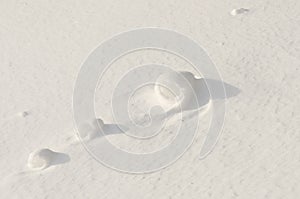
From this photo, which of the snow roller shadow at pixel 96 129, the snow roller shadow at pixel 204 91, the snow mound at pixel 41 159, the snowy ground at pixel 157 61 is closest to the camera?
the snowy ground at pixel 157 61

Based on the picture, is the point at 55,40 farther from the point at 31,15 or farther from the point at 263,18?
the point at 263,18

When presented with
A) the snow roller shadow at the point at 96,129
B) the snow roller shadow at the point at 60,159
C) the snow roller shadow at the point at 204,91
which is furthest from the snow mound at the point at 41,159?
the snow roller shadow at the point at 204,91

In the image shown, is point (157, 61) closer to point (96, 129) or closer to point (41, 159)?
point (96, 129)

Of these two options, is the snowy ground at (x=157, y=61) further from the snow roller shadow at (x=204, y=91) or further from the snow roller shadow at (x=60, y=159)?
the snow roller shadow at (x=204, y=91)

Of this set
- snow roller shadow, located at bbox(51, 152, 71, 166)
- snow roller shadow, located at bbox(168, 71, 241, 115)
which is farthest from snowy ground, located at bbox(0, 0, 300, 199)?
snow roller shadow, located at bbox(168, 71, 241, 115)

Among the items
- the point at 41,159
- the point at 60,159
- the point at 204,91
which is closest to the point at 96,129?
the point at 60,159

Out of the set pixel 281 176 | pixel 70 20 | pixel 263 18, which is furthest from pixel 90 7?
pixel 281 176

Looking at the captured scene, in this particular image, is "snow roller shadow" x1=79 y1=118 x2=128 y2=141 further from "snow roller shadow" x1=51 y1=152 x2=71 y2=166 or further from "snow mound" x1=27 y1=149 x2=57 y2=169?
"snow mound" x1=27 y1=149 x2=57 y2=169
